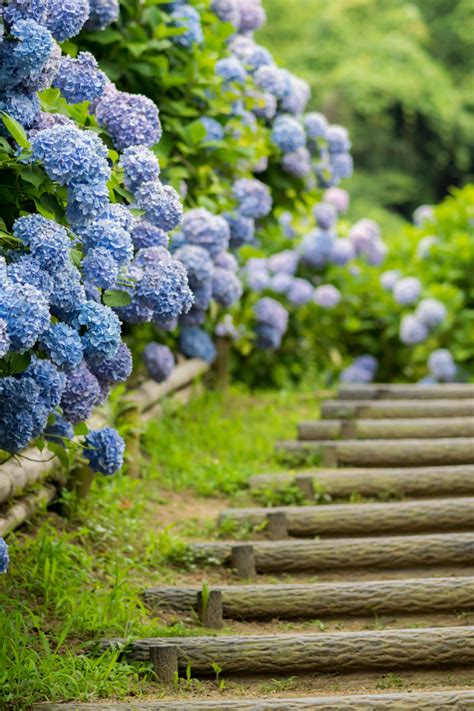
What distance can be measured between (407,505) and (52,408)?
1.69m

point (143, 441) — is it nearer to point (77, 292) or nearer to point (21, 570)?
point (21, 570)

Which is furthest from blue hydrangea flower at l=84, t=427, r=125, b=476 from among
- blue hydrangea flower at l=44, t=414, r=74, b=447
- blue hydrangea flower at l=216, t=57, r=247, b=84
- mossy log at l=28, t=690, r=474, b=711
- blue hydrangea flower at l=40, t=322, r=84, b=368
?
blue hydrangea flower at l=216, t=57, r=247, b=84

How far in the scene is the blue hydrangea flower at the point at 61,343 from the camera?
112 inches

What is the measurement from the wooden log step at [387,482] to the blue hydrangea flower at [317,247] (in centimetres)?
284

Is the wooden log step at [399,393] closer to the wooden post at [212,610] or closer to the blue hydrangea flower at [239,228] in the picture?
the blue hydrangea flower at [239,228]

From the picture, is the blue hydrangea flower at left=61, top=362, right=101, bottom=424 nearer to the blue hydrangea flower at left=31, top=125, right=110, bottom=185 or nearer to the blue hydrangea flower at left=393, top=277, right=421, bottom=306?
the blue hydrangea flower at left=31, top=125, right=110, bottom=185

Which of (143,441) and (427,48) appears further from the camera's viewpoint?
(427,48)

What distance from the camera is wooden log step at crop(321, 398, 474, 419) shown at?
18.7ft

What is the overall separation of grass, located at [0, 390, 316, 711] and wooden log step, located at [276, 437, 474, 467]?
226mm

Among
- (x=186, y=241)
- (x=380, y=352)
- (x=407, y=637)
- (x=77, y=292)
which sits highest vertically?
(x=380, y=352)

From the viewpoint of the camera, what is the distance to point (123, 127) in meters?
3.44

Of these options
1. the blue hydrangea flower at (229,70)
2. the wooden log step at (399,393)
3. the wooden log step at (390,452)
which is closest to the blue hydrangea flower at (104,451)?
the wooden log step at (390,452)

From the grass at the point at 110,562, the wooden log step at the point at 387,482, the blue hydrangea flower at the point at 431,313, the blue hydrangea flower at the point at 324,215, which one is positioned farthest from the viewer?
the blue hydrangea flower at the point at 324,215

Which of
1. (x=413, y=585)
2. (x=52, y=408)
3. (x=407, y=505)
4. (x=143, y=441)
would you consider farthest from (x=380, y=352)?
(x=52, y=408)
